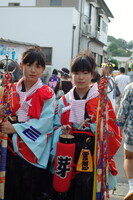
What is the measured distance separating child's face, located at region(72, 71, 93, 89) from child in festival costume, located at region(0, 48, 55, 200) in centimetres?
31

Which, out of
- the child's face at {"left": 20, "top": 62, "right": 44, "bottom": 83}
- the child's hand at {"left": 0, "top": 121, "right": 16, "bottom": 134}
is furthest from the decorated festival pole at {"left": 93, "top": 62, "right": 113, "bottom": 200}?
the child's hand at {"left": 0, "top": 121, "right": 16, "bottom": 134}

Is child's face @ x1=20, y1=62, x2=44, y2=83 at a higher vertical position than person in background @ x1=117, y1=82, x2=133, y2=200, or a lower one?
higher

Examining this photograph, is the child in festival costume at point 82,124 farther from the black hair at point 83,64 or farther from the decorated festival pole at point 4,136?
the decorated festival pole at point 4,136

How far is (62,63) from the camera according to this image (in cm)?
1781

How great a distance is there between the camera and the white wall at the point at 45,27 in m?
17.5

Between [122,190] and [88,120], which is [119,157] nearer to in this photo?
[122,190]

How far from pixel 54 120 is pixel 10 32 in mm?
16980

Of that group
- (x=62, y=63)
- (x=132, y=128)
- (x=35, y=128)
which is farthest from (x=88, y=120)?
(x=62, y=63)

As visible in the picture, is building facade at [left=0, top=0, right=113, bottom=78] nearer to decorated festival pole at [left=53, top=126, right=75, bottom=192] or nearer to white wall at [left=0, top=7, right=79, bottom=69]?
white wall at [left=0, top=7, right=79, bottom=69]

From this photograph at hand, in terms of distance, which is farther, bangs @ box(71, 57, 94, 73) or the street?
the street

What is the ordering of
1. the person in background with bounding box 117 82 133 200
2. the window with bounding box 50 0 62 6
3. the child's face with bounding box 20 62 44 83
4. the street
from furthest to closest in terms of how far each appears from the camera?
the window with bounding box 50 0 62 6 < the street < the person in background with bounding box 117 82 133 200 < the child's face with bounding box 20 62 44 83

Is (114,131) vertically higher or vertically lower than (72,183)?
higher

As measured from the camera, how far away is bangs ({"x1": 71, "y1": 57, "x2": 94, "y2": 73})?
2.82m

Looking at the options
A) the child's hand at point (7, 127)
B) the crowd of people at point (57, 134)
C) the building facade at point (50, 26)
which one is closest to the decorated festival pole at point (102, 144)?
the crowd of people at point (57, 134)
